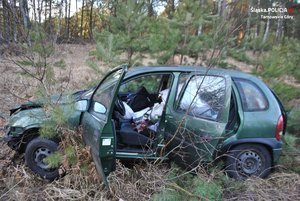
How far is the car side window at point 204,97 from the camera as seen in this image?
4.24 metres

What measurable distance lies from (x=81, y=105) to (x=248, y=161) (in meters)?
2.51

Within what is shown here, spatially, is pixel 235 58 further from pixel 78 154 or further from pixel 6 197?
pixel 6 197

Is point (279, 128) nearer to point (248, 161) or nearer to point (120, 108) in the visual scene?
point (248, 161)

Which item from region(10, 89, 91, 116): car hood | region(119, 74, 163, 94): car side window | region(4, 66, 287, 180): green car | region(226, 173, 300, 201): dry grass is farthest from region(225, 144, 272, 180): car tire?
region(10, 89, 91, 116): car hood

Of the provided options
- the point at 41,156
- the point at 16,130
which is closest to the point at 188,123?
the point at 41,156

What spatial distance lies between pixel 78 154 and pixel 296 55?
739 centimetres

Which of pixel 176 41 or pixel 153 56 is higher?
pixel 176 41

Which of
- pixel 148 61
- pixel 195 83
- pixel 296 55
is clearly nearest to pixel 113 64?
pixel 148 61

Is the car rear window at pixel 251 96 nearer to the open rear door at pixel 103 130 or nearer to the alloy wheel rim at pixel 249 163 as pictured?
the alloy wheel rim at pixel 249 163

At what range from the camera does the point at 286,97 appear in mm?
6961

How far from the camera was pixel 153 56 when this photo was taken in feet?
26.6

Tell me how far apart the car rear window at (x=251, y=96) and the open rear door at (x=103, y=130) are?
1813 mm

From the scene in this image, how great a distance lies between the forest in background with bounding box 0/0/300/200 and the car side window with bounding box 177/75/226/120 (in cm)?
32

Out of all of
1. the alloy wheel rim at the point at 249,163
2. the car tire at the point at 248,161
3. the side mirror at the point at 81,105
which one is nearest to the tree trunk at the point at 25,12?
the side mirror at the point at 81,105
